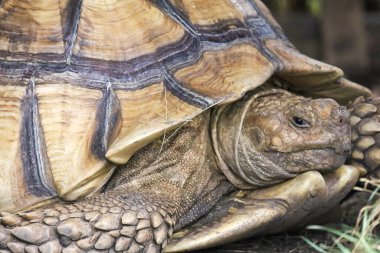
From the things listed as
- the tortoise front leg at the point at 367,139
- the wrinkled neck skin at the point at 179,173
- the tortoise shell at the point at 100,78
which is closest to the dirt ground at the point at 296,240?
the wrinkled neck skin at the point at 179,173

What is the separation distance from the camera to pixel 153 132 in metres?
3.43

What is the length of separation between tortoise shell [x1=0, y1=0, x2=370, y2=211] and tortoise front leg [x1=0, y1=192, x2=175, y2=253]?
14 cm

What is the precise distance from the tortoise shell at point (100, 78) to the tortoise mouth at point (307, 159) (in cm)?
35

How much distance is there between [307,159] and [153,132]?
74cm

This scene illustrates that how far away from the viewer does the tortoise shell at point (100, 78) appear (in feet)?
11.4

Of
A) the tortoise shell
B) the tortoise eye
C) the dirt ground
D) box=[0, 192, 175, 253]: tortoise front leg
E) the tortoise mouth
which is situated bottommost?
the dirt ground

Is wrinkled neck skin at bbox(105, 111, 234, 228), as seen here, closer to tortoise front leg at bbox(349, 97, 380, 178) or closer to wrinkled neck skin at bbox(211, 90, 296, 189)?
wrinkled neck skin at bbox(211, 90, 296, 189)

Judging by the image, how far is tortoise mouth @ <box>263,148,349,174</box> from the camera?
375 cm

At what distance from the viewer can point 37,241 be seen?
3260 millimetres

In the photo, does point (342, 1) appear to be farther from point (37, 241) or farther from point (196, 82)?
point (37, 241)

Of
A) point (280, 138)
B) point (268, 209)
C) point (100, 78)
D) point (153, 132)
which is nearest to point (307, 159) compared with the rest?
point (280, 138)

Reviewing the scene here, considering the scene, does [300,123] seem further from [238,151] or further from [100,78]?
[100,78]

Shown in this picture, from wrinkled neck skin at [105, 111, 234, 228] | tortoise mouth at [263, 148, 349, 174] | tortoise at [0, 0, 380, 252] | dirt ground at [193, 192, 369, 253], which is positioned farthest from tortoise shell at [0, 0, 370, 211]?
dirt ground at [193, 192, 369, 253]

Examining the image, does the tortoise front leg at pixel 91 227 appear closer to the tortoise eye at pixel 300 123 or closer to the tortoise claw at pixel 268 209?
the tortoise claw at pixel 268 209
